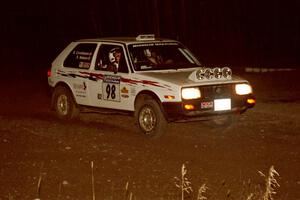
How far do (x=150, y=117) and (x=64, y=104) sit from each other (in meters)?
2.48

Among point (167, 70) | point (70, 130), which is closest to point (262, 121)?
point (167, 70)

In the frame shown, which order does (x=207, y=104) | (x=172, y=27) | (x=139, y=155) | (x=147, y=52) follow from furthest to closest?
(x=172, y=27)
(x=147, y=52)
(x=207, y=104)
(x=139, y=155)

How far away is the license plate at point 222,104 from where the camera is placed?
1129 cm

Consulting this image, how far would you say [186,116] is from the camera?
1115cm

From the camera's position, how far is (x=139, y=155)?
9.97m

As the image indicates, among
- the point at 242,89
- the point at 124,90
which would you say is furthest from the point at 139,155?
the point at 242,89

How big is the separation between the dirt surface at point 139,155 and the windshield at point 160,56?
1.04 meters

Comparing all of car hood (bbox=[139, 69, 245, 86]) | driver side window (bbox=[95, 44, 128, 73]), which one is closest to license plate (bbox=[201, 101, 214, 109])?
car hood (bbox=[139, 69, 245, 86])

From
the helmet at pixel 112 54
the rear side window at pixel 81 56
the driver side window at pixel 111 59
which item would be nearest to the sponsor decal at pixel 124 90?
the driver side window at pixel 111 59

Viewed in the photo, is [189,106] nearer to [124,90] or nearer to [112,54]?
[124,90]

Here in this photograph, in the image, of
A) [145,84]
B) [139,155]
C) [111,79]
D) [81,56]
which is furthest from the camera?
[81,56]

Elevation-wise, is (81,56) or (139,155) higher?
(81,56)

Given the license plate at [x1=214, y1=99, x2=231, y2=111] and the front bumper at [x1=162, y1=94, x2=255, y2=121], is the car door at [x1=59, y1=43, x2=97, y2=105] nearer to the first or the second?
the front bumper at [x1=162, y1=94, x2=255, y2=121]

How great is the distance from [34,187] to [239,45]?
27.1 meters
